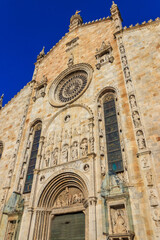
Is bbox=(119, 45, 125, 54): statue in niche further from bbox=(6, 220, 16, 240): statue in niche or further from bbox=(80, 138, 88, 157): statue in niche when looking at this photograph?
bbox=(6, 220, 16, 240): statue in niche

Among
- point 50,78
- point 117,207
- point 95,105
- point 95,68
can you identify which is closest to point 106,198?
point 117,207

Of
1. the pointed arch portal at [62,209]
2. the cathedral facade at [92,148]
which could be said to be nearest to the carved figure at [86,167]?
the cathedral facade at [92,148]

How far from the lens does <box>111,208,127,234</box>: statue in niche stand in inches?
308

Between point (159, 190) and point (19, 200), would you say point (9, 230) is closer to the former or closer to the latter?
point (19, 200)

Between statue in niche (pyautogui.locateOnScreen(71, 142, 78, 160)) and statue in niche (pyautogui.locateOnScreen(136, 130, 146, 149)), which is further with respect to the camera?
statue in niche (pyautogui.locateOnScreen(71, 142, 78, 160))

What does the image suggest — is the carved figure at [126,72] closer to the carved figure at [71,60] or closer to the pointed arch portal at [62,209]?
the carved figure at [71,60]

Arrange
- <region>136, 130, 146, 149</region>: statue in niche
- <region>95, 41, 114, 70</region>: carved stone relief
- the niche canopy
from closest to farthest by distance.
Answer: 1. <region>136, 130, 146, 149</region>: statue in niche
2. <region>95, 41, 114, 70</region>: carved stone relief
3. the niche canopy

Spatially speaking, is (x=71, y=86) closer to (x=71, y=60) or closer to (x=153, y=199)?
(x=71, y=60)

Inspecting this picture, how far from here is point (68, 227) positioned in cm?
1005

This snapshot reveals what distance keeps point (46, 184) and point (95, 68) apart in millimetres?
8999

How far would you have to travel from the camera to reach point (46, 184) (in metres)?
11.4

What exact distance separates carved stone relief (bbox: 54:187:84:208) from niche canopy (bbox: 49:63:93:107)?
6285 millimetres

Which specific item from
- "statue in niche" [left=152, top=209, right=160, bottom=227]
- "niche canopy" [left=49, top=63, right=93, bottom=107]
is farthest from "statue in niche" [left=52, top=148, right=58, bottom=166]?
"statue in niche" [left=152, top=209, right=160, bottom=227]

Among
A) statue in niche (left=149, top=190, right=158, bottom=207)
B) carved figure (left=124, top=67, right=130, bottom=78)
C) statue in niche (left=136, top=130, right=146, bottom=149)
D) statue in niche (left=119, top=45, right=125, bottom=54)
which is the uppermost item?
statue in niche (left=119, top=45, right=125, bottom=54)
